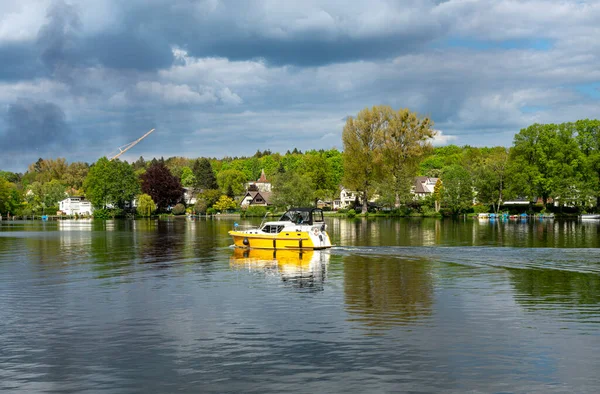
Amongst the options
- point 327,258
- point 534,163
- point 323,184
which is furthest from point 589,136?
point 327,258

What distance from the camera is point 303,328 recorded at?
21.4 m

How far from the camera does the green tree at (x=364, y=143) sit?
135375 millimetres

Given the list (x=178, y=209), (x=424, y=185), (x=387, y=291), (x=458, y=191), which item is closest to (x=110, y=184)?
(x=178, y=209)

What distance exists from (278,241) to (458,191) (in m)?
96.1

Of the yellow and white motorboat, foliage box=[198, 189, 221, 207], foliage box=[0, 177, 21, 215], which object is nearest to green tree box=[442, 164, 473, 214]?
foliage box=[198, 189, 221, 207]

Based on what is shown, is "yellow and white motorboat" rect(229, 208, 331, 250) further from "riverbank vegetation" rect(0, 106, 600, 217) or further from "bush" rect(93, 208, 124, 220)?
"bush" rect(93, 208, 124, 220)

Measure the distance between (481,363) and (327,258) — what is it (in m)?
29.7

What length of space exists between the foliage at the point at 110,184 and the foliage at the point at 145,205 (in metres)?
4.11

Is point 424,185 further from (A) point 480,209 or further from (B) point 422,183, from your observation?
(A) point 480,209

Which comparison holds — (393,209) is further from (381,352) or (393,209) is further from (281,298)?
(381,352)

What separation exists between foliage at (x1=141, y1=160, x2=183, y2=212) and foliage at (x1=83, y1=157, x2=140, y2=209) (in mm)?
6830

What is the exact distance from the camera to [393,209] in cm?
15100

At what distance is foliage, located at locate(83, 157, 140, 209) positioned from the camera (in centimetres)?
16725

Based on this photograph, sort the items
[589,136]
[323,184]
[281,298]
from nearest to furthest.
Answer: [281,298] → [589,136] → [323,184]
